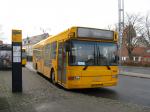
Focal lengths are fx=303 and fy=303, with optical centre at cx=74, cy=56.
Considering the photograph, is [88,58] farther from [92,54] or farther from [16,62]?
[16,62]

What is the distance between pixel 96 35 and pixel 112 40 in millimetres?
848

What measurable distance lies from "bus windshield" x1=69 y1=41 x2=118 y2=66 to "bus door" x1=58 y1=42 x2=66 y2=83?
888 mm

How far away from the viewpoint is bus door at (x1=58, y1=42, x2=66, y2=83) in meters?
13.8

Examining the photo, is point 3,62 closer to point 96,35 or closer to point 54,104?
point 96,35

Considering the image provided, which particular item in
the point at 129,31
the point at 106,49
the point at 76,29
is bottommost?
the point at 106,49

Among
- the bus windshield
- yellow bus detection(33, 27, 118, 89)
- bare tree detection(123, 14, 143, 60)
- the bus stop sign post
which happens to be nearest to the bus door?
yellow bus detection(33, 27, 118, 89)

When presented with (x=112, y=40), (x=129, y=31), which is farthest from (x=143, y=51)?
(x=112, y=40)

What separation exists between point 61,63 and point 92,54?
1750 millimetres

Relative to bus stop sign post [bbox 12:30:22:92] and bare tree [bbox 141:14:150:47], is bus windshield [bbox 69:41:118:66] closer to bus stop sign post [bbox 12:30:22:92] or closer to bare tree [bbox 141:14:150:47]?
bus stop sign post [bbox 12:30:22:92]

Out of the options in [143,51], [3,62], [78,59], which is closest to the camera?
[78,59]

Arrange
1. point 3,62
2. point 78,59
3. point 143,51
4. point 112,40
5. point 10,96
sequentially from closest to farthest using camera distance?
point 10,96, point 78,59, point 112,40, point 3,62, point 143,51

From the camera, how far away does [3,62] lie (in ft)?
99.0

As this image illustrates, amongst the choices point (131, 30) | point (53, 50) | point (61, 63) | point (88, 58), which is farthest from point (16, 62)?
point (131, 30)

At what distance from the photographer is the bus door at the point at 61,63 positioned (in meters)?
13.8
